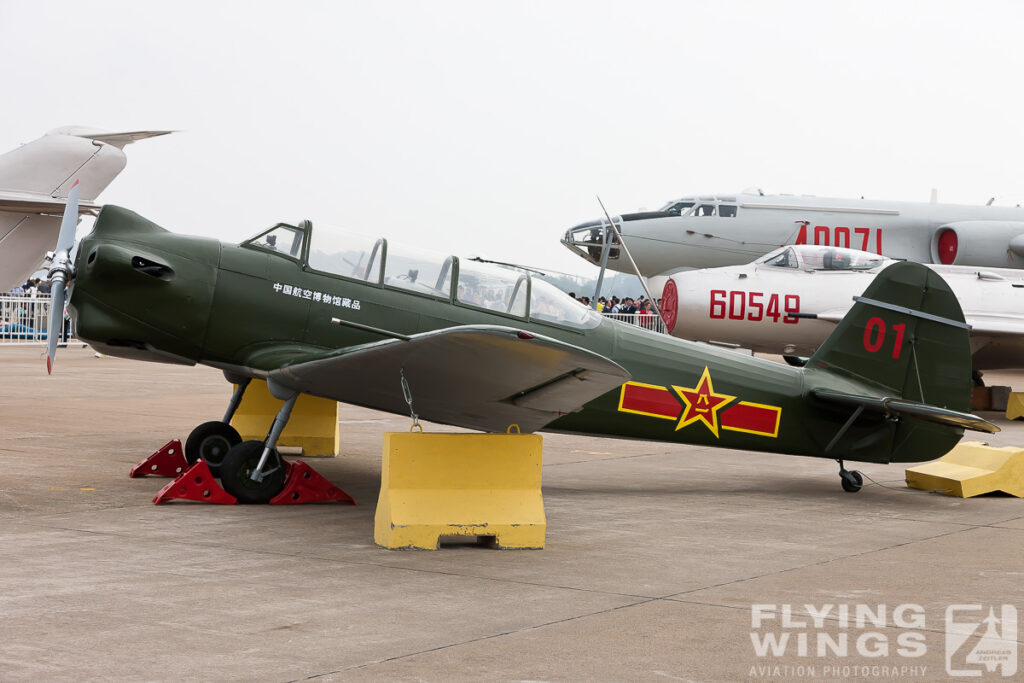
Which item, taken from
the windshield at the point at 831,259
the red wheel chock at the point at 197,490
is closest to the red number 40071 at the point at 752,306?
the windshield at the point at 831,259

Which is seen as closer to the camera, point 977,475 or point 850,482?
point 850,482

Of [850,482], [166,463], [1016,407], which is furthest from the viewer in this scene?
[1016,407]

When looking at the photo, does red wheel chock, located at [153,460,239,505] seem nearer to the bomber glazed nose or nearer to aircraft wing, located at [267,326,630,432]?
aircraft wing, located at [267,326,630,432]

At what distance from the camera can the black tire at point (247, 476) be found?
302 inches

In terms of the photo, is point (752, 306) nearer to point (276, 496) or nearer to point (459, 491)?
point (276, 496)

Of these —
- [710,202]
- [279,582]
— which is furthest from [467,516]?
[710,202]

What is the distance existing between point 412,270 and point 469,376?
1999 millimetres

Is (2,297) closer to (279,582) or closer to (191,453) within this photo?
(191,453)

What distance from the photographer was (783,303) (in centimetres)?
1634

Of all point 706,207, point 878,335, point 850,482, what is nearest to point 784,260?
point 706,207

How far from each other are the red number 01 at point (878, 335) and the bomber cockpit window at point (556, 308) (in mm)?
2629

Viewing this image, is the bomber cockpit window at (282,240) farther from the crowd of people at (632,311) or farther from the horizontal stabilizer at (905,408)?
the crowd of people at (632,311)

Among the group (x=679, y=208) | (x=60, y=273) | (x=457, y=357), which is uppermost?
(x=679, y=208)

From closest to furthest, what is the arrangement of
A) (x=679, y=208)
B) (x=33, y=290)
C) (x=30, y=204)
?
(x=30, y=204)
(x=679, y=208)
(x=33, y=290)
